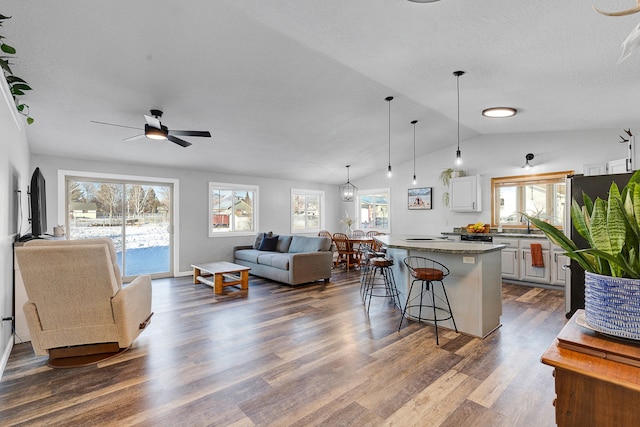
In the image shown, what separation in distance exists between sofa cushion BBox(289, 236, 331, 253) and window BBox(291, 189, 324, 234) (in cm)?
171

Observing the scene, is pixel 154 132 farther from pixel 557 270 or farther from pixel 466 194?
pixel 557 270

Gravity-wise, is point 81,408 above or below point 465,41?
below

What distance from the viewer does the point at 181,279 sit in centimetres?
633

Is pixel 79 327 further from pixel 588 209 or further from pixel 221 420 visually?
pixel 588 209

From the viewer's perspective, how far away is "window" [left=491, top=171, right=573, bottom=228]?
18.6 feet

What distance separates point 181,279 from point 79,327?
3.63m

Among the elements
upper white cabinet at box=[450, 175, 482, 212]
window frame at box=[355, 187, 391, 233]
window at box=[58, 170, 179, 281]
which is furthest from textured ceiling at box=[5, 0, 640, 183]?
window frame at box=[355, 187, 391, 233]

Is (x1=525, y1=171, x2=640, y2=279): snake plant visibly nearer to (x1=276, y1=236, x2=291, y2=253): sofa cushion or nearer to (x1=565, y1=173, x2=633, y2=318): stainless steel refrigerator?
(x1=565, y1=173, x2=633, y2=318): stainless steel refrigerator

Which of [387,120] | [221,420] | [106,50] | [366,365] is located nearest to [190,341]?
[221,420]

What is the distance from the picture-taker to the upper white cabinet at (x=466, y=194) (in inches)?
250

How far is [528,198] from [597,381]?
605 centimetres

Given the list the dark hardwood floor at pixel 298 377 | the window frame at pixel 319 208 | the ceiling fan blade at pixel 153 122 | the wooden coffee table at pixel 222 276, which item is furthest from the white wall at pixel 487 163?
the ceiling fan blade at pixel 153 122

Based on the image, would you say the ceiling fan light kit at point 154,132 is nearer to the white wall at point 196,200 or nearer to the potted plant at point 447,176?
the white wall at point 196,200

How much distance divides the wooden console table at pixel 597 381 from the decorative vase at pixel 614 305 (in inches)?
1.4
